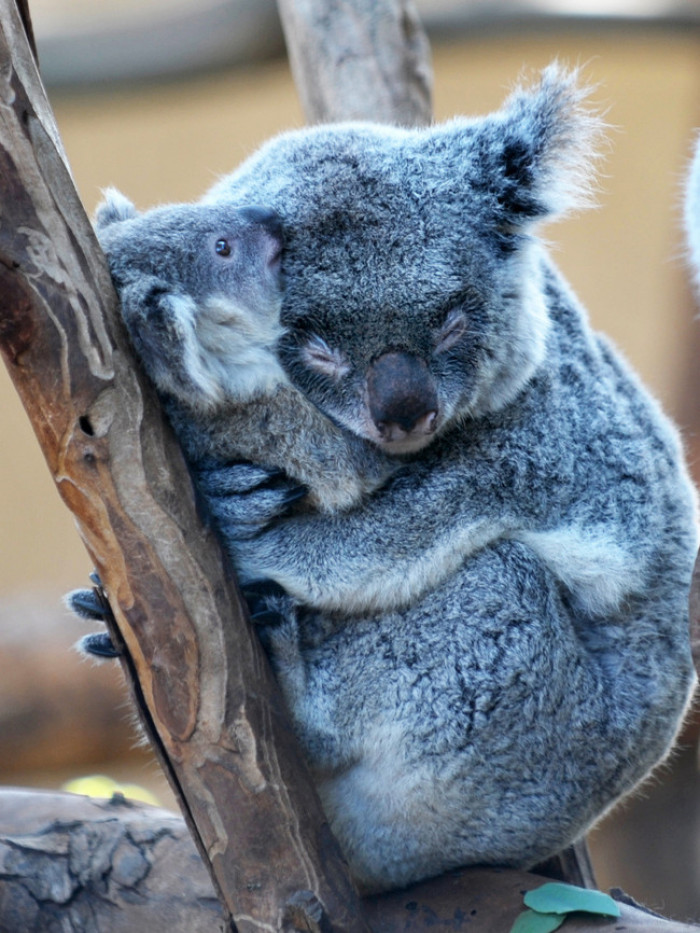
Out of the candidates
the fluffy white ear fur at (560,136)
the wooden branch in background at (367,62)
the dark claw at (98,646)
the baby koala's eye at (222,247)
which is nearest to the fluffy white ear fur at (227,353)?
the baby koala's eye at (222,247)

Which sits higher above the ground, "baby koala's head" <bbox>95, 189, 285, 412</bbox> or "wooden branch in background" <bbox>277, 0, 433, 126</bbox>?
"wooden branch in background" <bbox>277, 0, 433, 126</bbox>

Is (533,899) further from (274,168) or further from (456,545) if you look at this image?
(274,168)

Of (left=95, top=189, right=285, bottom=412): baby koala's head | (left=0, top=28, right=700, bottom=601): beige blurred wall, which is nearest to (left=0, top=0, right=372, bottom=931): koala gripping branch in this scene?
(left=95, top=189, right=285, bottom=412): baby koala's head

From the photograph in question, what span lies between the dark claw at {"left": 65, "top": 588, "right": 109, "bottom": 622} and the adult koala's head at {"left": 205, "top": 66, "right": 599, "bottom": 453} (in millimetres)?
688

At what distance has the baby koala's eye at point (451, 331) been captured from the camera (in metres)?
2.55

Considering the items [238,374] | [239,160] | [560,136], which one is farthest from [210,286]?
[239,160]

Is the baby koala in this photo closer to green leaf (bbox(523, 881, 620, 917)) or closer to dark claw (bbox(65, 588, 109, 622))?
dark claw (bbox(65, 588, 109, 622))

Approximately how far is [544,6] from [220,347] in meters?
Answer: 3.99

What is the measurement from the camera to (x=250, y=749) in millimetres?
2289

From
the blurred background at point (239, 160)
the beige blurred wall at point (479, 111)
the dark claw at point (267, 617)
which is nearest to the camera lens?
the dark claw at point (267, 617)

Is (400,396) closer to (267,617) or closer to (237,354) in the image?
(237,354)

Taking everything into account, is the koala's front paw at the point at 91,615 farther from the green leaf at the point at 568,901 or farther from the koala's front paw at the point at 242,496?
the green leaf at the point at 568,901

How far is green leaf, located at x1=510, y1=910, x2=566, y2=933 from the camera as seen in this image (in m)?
2.56

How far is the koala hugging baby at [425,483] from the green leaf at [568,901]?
143mm
